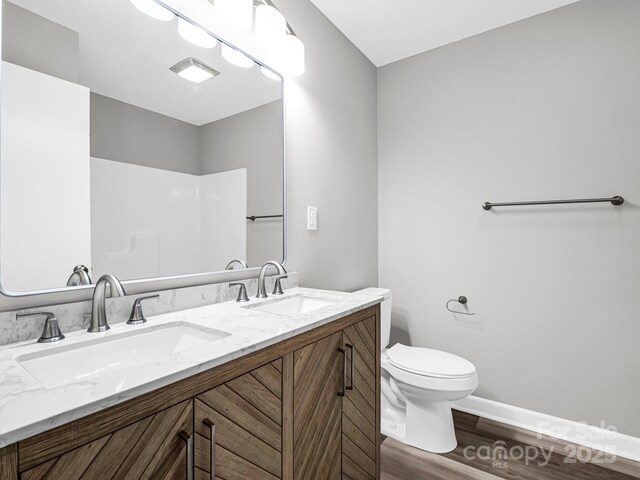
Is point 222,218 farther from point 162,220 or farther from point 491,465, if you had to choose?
point 491,465

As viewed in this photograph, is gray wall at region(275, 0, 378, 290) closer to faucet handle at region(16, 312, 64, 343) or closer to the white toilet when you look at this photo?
the white toilet

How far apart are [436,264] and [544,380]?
87 centimetres

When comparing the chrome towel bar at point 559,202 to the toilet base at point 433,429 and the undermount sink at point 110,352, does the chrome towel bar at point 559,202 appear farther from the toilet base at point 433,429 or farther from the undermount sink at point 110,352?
the undermount sink at point 110,352

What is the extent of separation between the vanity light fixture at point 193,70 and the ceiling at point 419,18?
0.87 m

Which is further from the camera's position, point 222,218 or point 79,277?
point 222,218

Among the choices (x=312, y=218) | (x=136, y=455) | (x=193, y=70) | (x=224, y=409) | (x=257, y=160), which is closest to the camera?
(x=136, y=455)

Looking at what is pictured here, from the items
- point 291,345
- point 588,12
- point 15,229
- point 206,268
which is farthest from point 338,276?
point 588,12

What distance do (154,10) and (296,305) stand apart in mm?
1213

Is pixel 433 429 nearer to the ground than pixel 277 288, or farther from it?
nearer to the ground

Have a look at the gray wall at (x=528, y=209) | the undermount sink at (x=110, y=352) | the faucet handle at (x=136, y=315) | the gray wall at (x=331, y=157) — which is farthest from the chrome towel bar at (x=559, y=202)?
the faucet handle at (x=136, y=315)

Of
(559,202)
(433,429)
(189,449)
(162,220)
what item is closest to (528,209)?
(559,202)

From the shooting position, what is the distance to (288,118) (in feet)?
5.37

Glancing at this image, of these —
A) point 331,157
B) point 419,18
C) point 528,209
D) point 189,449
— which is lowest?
point 189,449

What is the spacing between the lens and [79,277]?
94 centimetres
